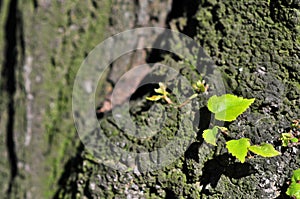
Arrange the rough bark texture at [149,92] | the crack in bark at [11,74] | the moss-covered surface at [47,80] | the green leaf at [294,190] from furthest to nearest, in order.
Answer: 1. the crack in bark at [11,74]
2. the moss-covered surface at [47,80]
3. the rough bark texture at [149,92]
4. the green leaf at [294,190]

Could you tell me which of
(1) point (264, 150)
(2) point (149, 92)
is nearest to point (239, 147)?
(1) point (264, 150)

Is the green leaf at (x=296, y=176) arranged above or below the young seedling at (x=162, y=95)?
below

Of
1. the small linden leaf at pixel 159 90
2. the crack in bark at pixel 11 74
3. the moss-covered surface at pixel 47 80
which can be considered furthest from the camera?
the crack in bark at pixel 11 74

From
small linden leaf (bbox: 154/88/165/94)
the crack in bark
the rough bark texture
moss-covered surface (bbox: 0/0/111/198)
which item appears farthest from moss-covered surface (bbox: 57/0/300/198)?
the crack in bark

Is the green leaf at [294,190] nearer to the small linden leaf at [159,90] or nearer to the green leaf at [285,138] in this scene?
the green leaf at [285,138]

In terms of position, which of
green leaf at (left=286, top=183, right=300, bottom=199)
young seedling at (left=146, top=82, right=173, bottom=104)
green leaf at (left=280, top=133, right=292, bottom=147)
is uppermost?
young seedling at (left=146, top=82, right=173, bottom=104)

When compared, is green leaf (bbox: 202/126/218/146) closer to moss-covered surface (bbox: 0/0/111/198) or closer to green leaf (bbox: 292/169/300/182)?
green leaf (bbox: 292/169/300/182)

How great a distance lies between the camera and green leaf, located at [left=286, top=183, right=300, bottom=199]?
1155 millimetres

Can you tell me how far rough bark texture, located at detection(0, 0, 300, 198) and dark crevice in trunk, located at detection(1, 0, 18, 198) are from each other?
0.02 m

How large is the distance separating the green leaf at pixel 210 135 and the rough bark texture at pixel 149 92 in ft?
0.18

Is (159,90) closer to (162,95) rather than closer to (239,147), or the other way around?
(162,95)

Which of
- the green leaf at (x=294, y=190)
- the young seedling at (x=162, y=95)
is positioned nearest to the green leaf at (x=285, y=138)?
the green leaf at (x=294, y=190)

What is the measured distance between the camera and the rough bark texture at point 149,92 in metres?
1.26

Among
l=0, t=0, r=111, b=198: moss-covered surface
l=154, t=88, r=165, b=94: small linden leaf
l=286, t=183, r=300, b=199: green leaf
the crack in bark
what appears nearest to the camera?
l=286, t=183, r=300, b=199: green leaf
